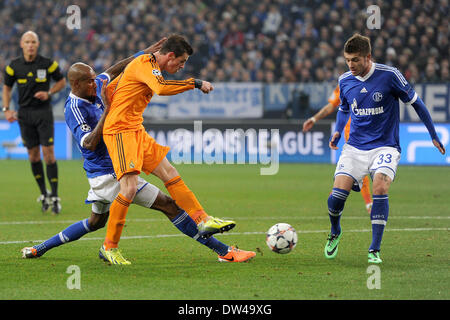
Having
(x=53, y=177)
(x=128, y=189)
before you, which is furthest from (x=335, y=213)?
(x=53, y=177)

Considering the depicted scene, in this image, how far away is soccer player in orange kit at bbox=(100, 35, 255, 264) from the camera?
623 cm

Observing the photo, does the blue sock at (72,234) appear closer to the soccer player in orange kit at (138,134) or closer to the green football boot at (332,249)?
the soccer player in orange kit at (138,134)

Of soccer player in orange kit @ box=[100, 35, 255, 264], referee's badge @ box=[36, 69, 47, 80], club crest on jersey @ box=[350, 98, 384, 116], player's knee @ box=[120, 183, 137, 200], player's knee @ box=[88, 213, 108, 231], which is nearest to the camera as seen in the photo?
soccer player in orange kit @ box=[100, 35, 255, 264]

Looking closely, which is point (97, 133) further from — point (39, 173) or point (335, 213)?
point (39, 173)

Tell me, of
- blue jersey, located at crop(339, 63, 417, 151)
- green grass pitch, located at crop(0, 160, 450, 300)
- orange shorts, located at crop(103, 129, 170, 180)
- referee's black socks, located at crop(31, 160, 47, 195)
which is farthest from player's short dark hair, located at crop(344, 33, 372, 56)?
referee's black socks, located at crop(31, 160, 47, 195)

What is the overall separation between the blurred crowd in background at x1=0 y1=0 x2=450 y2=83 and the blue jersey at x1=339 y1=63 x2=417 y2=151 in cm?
1292

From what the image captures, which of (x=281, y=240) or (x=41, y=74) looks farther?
(x=41, y=74)

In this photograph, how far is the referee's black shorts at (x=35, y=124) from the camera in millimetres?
10531

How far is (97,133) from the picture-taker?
248 inches

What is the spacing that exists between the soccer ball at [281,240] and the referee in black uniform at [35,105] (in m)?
4.82

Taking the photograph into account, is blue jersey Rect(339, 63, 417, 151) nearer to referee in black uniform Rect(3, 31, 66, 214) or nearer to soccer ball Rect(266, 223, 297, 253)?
soccer ball Rect(266, 223, 297, 253)

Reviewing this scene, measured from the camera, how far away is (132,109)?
6.48 meters

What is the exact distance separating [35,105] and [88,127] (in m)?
4.44

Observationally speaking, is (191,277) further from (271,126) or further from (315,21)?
(315,21)
